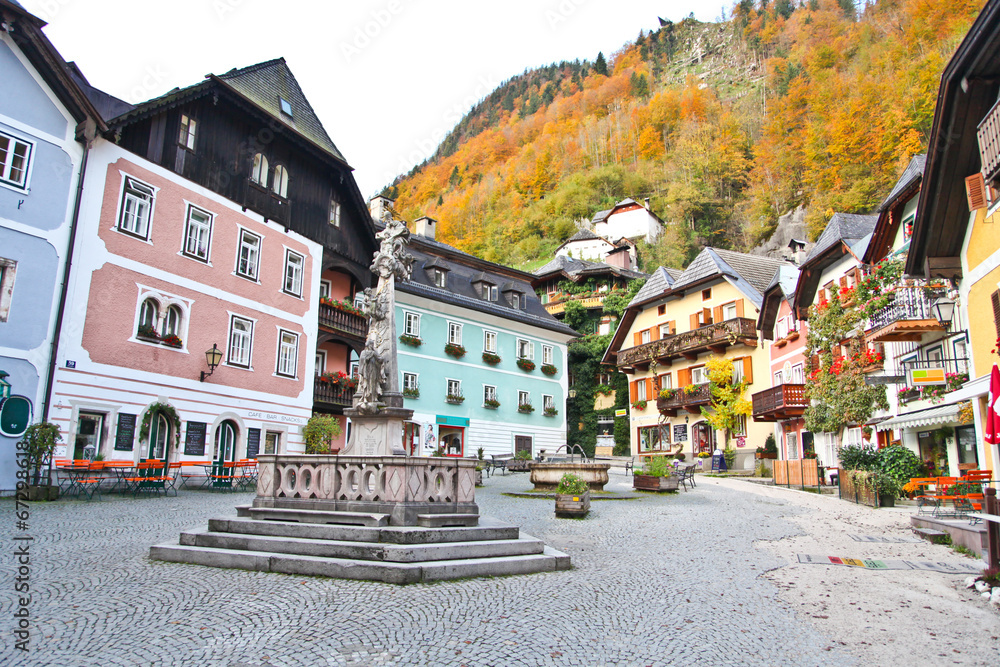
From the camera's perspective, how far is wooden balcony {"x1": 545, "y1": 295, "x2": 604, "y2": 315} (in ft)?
163

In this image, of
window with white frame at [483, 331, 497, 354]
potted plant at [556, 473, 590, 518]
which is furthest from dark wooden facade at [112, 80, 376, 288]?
potted plant at [556, 473, 590, 518]

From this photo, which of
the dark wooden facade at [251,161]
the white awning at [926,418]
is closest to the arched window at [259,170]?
the dark wooden facade at [251,161]

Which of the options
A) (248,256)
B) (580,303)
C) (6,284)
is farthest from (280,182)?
(580,303)

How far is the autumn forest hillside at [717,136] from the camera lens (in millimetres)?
57475

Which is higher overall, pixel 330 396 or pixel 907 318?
pixel 907 318

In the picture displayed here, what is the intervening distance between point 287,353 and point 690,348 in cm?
2261

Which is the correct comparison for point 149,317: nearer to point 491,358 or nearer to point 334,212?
point 334,212

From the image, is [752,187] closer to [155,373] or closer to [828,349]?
[828,349]

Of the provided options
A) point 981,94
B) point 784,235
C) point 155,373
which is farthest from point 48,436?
point 784,235

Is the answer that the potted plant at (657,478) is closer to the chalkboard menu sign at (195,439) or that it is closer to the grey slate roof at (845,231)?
the grey slate roof at (845,231)

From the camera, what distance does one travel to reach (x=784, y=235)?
57.9 meters

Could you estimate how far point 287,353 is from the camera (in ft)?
77.6

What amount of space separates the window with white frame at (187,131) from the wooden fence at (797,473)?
880 inches

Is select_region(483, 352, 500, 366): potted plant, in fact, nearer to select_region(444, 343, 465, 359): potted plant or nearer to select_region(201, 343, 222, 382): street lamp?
select_region(444, 343, 465, 359): potted plant
